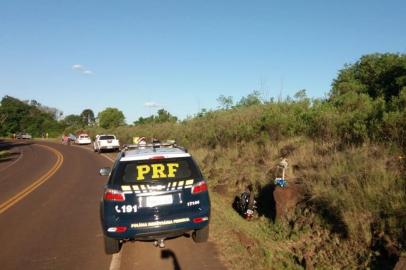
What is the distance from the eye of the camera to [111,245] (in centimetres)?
691

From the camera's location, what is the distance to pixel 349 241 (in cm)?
643

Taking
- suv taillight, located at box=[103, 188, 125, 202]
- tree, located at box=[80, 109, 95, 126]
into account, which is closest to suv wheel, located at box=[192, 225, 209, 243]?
suv taillight, located at box=[103, 188, 125, 202]

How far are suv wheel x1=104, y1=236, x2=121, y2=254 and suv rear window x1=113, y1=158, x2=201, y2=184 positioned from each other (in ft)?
3.58

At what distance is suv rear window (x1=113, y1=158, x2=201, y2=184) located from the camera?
6.62 m

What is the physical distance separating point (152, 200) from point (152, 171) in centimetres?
50

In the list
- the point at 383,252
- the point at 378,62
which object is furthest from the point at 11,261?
the point at 378,62

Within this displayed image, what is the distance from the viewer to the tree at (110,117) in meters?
92.6

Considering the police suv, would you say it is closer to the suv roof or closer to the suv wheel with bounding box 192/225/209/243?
the suv roof

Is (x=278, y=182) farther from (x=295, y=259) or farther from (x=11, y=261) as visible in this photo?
(x=11, y=261)

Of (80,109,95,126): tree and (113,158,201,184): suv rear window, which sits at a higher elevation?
(80,109,95,126): tree

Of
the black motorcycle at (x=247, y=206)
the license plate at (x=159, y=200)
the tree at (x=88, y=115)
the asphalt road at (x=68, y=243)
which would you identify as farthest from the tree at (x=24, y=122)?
the license plate at (x=159, y=200)

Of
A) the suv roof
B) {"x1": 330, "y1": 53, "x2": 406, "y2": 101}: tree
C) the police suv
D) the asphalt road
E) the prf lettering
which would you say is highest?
{"x1": 330, "y1": 53, "x2": 406, "y2": 101}: tree

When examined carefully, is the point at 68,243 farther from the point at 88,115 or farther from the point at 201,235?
the point at 88,115

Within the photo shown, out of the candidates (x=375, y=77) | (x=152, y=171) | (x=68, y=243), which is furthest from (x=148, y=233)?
(x=375, y=77)
